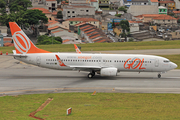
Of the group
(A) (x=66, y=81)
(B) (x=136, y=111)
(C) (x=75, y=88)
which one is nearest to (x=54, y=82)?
(A) (x=66, y=81)

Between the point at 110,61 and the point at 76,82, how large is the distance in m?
6.80

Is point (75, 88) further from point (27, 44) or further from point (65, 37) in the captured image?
point (65, 37)

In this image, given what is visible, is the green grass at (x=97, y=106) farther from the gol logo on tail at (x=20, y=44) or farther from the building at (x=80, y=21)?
the building at (x=80, y=21)

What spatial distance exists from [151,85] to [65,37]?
8487 centimetres

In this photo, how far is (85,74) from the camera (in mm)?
47312

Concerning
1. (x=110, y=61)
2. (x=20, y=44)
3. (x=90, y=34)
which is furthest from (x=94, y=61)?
(x=90, y=34)

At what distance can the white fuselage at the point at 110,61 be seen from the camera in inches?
1700

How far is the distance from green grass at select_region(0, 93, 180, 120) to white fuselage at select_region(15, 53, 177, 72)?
34.5ft

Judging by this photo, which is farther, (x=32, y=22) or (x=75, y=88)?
(x=32, y=22)

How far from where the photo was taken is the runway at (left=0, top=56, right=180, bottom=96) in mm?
35750

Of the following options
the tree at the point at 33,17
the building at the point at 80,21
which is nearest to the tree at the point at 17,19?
the tree at the point at 33,17

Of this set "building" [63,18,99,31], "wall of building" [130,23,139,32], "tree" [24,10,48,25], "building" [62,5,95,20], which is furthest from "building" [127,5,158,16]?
"tree" [24,10,48,25]

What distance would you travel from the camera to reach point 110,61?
4362cm

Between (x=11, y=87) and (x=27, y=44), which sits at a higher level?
(x=27, y=44)
